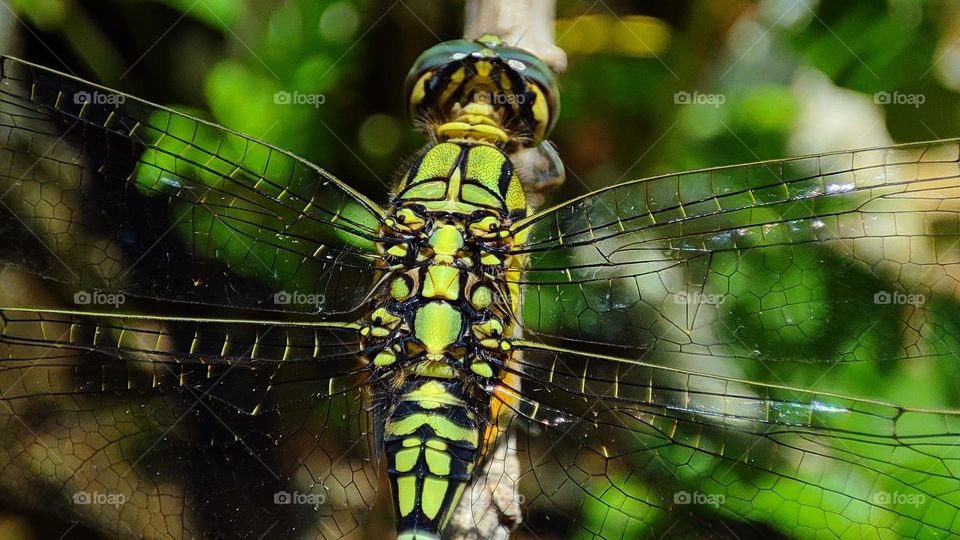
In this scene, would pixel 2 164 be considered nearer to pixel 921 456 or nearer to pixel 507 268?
pixel 507 268

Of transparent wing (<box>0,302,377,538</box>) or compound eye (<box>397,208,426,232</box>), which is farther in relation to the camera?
compound eye (<box>397,208,426,232</box>)

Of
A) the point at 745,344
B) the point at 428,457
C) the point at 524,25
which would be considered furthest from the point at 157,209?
the point at 745,344

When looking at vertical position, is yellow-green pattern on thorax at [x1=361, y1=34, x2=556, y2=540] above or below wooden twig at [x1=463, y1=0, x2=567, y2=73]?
below

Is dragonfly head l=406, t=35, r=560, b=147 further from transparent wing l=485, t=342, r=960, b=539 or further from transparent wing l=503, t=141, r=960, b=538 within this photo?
transparent wing l=485, t=342, r=960, b=539

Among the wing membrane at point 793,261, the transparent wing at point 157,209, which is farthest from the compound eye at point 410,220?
the wing membrane at point 793,261

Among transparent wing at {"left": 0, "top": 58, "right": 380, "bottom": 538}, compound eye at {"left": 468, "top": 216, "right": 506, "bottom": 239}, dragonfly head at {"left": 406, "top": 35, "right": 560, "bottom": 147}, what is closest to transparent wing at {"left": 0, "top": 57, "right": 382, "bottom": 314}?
transparent wing at {"left": 0, "top": 58, "right": 380, "bottom": 538}

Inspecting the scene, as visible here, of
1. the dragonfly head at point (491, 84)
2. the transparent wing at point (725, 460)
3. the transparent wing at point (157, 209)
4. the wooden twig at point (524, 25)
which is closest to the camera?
the transparent wing at point (725, 460)

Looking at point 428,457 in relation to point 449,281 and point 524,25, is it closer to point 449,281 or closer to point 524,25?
point 449,281

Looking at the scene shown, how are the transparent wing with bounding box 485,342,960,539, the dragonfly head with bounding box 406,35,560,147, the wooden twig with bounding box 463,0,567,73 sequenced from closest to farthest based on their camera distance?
the transparent wing with bounding box 485,342,960,539, the dragonfly head with bounding box 406,35,560,147, the wooden twig with bounding box 463,0,567,73

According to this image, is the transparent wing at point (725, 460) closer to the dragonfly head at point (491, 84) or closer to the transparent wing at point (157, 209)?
the transparent wing at point (157, 209)
